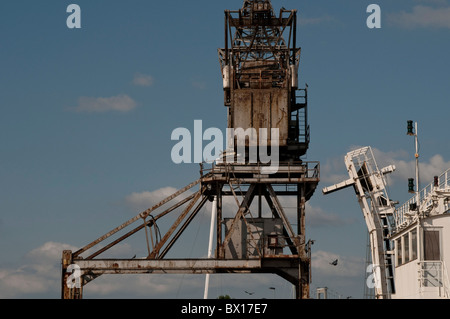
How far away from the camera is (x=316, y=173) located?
7038 centimetres

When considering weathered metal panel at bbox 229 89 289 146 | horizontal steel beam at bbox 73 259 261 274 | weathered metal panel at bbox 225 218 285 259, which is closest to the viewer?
horizontal steel beam at bbox 73 259 261 274

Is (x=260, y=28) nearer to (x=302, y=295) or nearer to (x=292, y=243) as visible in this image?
(x=292, y=243)

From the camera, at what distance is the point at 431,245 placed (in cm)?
5009

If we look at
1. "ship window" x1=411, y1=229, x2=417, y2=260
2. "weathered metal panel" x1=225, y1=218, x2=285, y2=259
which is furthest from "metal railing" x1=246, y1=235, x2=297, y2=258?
"ship window" x1=411, y1=229, x2=417, y2=260

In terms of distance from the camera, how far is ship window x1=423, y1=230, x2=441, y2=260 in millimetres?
49844

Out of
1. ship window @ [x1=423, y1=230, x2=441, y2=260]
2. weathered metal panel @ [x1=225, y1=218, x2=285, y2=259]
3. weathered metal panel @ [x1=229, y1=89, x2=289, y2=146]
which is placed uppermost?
weathered metal panel @ [x1=229, y1=89, x2=289, y2=146]

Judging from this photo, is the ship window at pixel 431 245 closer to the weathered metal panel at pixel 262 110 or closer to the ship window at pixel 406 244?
the ship window at pixel 406 244

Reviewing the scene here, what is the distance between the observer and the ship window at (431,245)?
164ft

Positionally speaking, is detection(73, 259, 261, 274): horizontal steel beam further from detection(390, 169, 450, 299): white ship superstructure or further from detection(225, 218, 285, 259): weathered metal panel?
detection(390, 169, 450, 299): white ship superstructure

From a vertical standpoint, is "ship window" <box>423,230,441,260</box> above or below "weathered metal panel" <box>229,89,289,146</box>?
below

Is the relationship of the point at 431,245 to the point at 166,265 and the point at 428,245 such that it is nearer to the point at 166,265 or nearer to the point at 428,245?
Answer: the point at 428,245
